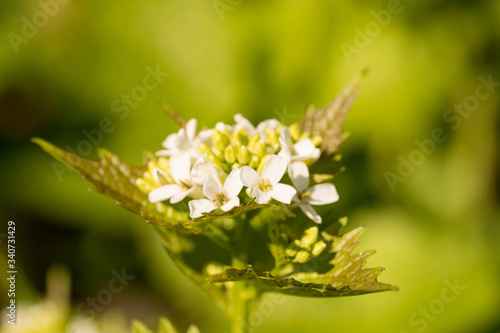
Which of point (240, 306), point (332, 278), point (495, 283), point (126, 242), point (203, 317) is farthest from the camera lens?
point (126, 242)

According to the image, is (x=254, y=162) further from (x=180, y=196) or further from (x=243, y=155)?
(x=180, y=196)

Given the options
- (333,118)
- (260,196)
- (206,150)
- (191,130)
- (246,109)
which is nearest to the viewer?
(260,196)

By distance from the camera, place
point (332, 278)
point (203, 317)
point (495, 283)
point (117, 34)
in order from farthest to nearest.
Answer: point (117, 34) < point (203, 317) < point (495, 283) < point (332, 278)

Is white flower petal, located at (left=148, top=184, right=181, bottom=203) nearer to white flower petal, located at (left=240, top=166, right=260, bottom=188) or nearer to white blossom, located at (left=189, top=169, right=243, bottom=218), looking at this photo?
white blossom, located at (left=189, top=169, right=243, bottom=218)

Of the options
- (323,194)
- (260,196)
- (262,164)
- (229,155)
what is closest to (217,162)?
(229,155)

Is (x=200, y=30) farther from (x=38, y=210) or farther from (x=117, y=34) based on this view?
(x=38, y=210)

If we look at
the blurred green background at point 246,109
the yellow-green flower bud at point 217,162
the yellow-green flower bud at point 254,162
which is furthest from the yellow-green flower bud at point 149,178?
the blurred green background at point 246,109

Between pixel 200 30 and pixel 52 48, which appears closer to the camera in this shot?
pixel 52 48

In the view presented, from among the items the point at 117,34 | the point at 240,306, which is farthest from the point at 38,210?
the point at 240,306
